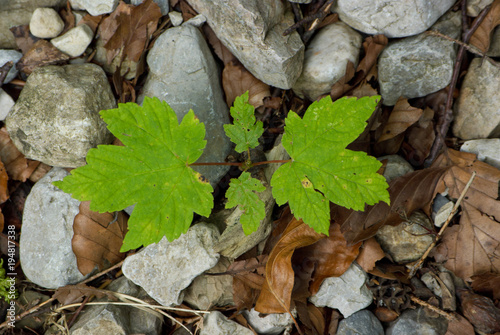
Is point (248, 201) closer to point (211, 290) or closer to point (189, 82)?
point (211, 290)

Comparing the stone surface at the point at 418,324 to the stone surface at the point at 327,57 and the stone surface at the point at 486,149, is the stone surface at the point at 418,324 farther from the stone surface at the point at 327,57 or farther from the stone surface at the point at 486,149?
the stone surface at the point at 327,57

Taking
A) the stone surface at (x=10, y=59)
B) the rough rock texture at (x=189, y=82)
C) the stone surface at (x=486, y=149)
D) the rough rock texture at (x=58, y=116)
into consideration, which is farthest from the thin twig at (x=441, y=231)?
the stone surface at (x=10, y=59)

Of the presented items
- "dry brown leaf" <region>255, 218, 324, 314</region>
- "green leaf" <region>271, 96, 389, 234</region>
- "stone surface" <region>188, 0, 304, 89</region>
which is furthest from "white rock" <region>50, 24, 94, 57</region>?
"dry brown leaf" <region>255, 218, 324, 314</region>

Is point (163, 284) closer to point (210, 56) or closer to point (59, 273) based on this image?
point (59, 273)

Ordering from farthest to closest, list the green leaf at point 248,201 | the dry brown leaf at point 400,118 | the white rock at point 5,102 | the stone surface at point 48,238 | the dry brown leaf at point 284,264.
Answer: the white rock at point 5,102 < the stone surface at point 48,238 < the dry brown leaf at point 400,118 < the dry brown leaf at point 284,264 < the green leaf at point 248,201

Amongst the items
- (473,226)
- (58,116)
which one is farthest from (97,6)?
(473,226)

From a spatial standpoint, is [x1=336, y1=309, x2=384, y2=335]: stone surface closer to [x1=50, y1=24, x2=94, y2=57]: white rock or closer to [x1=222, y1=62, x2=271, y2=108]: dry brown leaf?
[x1=222, y1=62, x2=271, y2=108]: dry brown leaf

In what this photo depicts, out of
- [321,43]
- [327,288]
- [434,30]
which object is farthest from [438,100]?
[327,288]
